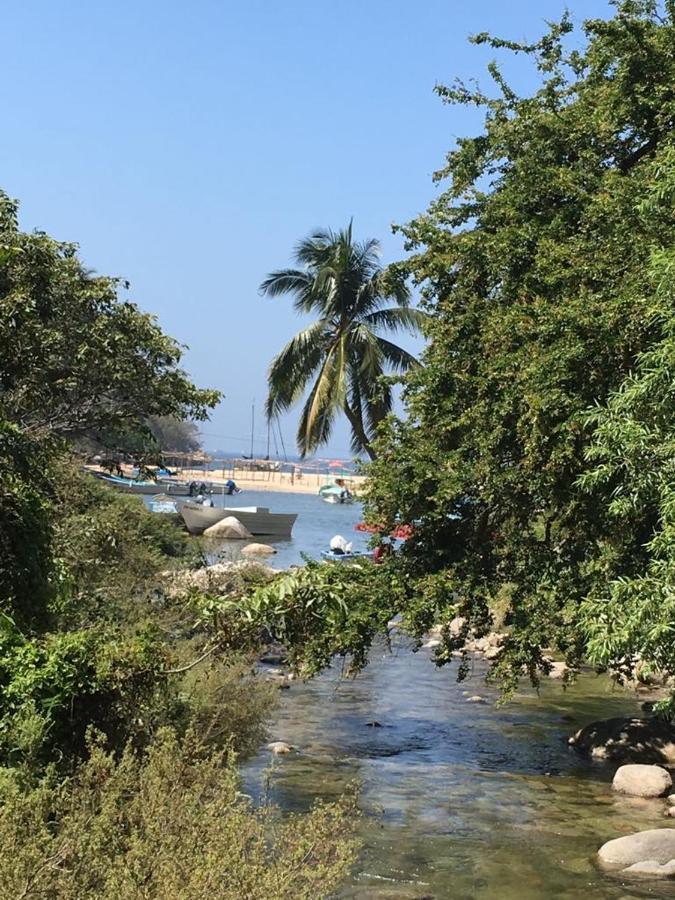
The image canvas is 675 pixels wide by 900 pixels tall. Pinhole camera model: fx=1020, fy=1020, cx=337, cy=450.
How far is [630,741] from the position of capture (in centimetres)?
1694

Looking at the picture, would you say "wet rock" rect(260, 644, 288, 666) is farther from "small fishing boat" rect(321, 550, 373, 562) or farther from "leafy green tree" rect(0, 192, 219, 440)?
"leafy green tree" rect(0, 192, 219, 440)

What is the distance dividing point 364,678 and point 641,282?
14.6 meters

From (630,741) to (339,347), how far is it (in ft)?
37.5

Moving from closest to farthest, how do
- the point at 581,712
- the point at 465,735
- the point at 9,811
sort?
the point at 9,811 → the point at 465,735 → the point at 581,712

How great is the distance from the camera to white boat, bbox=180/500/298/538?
6397cm

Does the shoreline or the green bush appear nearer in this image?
the green bush

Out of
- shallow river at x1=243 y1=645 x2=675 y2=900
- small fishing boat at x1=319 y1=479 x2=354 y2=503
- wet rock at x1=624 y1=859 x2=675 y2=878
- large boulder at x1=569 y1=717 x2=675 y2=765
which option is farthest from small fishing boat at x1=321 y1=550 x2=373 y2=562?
small fishing boat at x1=319 y1=479 x2=354 y2=503

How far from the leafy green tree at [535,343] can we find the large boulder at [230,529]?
47448mm

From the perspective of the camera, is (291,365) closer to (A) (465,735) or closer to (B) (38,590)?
(A) (465,735)

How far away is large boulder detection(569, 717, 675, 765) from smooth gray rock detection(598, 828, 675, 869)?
4414 millimetres

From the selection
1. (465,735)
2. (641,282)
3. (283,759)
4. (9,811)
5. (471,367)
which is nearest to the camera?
(9,811)

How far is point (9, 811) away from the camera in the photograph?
18.5ft

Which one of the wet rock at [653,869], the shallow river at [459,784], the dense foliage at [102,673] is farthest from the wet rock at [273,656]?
the wet rock at [653,869]

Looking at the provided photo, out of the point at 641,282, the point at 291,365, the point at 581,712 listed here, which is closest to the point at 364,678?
the point at 581,712
